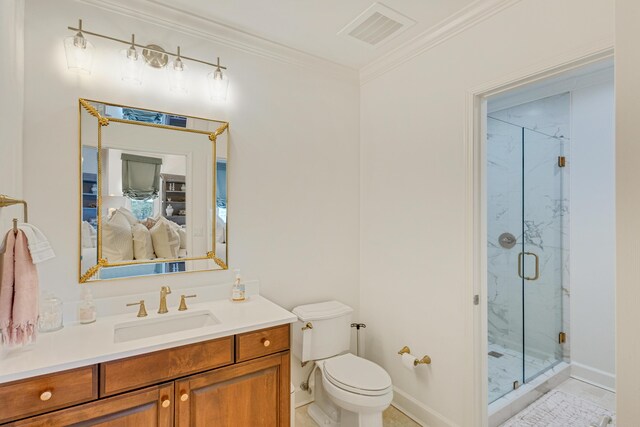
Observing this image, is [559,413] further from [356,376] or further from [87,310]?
[87,310]

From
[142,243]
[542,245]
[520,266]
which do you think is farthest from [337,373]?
[542,245]

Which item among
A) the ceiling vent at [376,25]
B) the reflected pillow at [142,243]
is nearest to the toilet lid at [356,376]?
the reflected pillow at [142,243]

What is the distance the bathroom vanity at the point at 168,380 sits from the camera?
3.71 feet

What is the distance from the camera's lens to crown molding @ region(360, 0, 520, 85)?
68.9 inches

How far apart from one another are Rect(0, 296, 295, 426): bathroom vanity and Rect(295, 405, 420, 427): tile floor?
0.58m

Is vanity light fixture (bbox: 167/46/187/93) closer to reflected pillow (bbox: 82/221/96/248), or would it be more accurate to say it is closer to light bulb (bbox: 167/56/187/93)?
light bulb (bbox: 167/56/187/93)

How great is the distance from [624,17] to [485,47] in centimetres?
121

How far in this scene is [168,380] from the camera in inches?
53.2

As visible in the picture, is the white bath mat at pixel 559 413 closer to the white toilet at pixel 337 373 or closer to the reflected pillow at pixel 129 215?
A: the white toilet at pixel 337 373

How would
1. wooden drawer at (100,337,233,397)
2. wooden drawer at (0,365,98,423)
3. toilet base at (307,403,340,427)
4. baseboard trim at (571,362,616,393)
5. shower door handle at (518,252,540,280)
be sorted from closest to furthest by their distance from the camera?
wooden drawer at (0,365,98,423) → wooden drawer at (100,337,233,397) → toilet base at (307,403,340,427) → baseboard trim at (571,362,616,393) → shower door handle at (518,252,540,280)

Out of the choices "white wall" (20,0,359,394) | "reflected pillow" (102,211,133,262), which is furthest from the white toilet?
"reflected pillow" (102,211,133,262)

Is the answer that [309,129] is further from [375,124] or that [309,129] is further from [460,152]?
[460,152]

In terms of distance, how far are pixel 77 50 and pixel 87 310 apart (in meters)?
1.27

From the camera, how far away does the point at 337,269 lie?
2.53 metres
